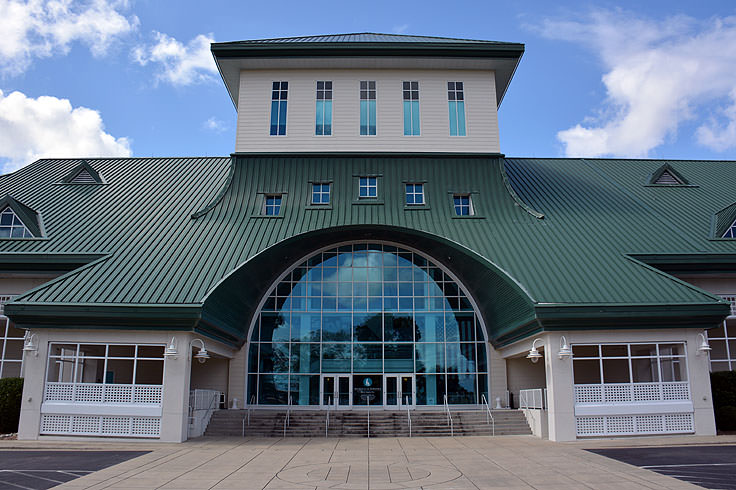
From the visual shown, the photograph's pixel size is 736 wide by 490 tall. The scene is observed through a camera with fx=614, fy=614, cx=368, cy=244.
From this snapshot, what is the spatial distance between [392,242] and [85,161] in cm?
1841

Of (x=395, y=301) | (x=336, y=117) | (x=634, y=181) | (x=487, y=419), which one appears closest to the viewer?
(x=487, y=419)

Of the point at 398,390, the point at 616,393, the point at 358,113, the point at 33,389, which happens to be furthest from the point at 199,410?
the point at 358,113

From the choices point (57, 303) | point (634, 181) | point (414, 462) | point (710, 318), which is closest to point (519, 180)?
point (634, 181)

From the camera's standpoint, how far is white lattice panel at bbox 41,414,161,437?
2136cm

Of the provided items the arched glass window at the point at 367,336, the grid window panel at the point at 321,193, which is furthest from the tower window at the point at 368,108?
the arched glass window at the point at 367,336

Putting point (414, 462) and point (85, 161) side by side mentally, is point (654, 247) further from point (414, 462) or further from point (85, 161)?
point (85, 161)

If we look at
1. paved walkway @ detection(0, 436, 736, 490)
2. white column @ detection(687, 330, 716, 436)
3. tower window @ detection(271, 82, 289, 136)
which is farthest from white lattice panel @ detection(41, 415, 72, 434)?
white column @ detection(687, 330, 716, 436)

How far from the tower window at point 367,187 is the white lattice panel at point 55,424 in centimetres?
1566

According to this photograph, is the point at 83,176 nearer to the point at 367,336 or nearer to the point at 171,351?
the point at 171,351

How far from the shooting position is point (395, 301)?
2925 centimetres

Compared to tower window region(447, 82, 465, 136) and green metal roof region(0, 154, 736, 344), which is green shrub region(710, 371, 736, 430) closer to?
green metal roof region(0, 154, 736, 344)

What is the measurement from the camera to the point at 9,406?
74.8 feet

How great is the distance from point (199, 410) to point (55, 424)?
4931mm

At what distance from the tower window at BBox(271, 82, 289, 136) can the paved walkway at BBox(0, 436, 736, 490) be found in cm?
1583
